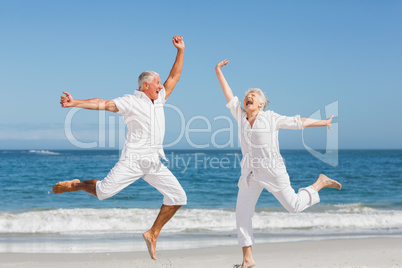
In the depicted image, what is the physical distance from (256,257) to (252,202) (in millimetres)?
2630

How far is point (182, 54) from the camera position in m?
5.98

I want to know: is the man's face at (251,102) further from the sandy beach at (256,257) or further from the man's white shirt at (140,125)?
the sandy beach at (256,257)

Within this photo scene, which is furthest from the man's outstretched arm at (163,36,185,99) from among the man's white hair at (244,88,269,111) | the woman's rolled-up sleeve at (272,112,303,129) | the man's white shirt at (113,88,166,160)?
the woman's rolled-up sleeve at (272,112,303,129)

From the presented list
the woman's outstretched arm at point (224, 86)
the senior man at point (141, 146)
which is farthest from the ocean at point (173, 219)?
the woman's outstretched arm at point (224, 86)

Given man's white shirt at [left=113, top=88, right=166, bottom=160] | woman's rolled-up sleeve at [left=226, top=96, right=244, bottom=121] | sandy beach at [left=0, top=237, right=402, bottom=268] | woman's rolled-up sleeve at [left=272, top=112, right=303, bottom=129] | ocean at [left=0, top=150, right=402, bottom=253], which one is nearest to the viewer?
woman's rolled-up sleeve at [left=272, top=112, right=303, bottom=129]

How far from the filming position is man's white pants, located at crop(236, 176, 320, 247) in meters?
5.55

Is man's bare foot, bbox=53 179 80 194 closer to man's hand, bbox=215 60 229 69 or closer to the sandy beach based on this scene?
the sandy beach

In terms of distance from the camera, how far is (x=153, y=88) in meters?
5.67

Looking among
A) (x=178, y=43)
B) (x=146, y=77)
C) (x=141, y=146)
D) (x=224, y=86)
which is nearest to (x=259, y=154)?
(x=224, y=86)

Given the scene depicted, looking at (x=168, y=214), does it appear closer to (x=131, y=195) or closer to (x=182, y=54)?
(x=182, y=54)

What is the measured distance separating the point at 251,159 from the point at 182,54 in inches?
65.1

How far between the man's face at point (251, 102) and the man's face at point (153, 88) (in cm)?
108

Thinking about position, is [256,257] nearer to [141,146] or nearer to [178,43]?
[141,146]

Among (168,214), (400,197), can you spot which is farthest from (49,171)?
(168,214)
